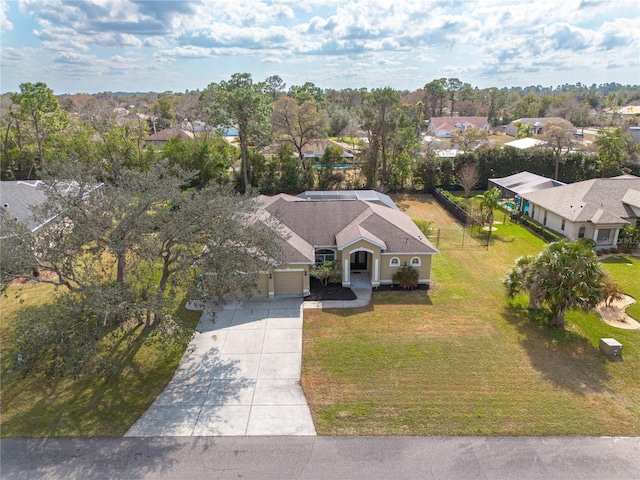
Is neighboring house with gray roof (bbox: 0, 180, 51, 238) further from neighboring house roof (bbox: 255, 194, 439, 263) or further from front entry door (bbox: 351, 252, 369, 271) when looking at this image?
front entry door (bbox: 351, 252, 369, 271)

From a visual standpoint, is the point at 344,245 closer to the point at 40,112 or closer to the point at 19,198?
the point at 19,198

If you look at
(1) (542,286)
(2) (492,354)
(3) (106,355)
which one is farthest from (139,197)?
(1) (542,286)

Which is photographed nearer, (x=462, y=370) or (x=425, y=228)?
(x=462, y=370)

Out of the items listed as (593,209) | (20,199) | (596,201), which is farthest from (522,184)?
(20,199)

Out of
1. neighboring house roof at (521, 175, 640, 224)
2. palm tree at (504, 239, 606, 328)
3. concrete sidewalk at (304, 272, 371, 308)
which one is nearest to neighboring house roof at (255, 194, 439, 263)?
concrete sidewalk at (304, 272, 371, 308)

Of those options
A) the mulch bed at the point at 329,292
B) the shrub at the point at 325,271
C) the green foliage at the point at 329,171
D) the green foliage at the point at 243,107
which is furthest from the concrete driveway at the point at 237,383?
the green foliage at the point at 329,171
